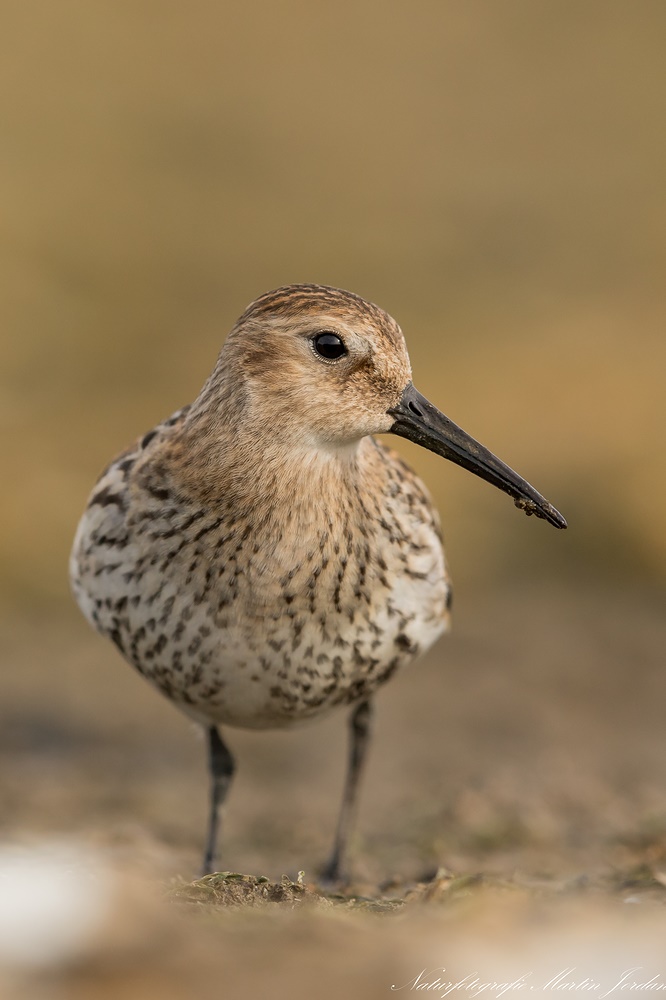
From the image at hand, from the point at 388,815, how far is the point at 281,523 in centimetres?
383

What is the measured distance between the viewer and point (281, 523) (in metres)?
5.40

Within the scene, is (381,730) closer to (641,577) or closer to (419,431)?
(641,577)

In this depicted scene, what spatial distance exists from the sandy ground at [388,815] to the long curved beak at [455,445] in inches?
60.2

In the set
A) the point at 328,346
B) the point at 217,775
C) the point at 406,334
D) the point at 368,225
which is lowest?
the point at 217,775

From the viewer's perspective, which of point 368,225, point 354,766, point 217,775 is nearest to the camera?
point 217,775

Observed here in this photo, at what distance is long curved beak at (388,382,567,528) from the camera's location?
17.9 feet

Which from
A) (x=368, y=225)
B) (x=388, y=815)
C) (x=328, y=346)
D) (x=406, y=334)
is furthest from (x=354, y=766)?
(x=368, y=225)

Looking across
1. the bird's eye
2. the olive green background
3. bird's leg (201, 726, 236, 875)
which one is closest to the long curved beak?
the bird's eye

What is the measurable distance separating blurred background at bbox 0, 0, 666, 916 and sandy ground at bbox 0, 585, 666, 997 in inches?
1.6

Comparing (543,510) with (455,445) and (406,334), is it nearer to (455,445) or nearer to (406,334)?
(455,445)

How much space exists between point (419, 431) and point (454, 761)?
189 inches

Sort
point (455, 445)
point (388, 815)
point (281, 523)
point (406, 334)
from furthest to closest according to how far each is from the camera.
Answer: point (406, 334), point (388, 815), point (455, 445), point (281, 523)

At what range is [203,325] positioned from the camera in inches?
632

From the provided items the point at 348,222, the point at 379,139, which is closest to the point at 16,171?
the point at 348,222
